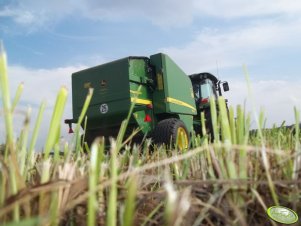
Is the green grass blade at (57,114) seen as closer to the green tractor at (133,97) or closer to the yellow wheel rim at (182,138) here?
the green tractor at (133,97)

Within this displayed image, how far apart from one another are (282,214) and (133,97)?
504 centimetres

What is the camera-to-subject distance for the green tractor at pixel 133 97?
5727 millimetres

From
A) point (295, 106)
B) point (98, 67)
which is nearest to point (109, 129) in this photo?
point (98, 67)

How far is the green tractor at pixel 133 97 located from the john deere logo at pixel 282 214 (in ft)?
15.0

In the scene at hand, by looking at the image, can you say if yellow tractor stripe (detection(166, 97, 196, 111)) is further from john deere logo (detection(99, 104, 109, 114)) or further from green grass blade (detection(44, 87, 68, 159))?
green grass blade (detection(44, 87, 68, 159))

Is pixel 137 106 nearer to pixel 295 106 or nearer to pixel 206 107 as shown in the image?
pixel 206 107

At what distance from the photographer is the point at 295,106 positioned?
0.90 meters

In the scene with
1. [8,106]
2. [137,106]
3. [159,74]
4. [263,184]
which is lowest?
[263,184]

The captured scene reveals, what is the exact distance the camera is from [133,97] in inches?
225

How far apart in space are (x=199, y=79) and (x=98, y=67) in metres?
3.20

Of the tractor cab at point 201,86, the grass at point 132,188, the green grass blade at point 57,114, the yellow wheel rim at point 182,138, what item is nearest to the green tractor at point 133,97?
the yellow wheel rim at point 182,138

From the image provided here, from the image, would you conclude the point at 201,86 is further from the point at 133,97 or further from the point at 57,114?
the point at 57,114

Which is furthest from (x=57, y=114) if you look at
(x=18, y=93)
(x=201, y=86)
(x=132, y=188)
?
(x=201, y=86)

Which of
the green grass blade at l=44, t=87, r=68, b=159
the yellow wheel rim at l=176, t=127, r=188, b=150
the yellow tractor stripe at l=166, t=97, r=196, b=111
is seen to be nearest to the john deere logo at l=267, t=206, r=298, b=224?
the green grass blade at l=44, t=87, r=68, b=159
